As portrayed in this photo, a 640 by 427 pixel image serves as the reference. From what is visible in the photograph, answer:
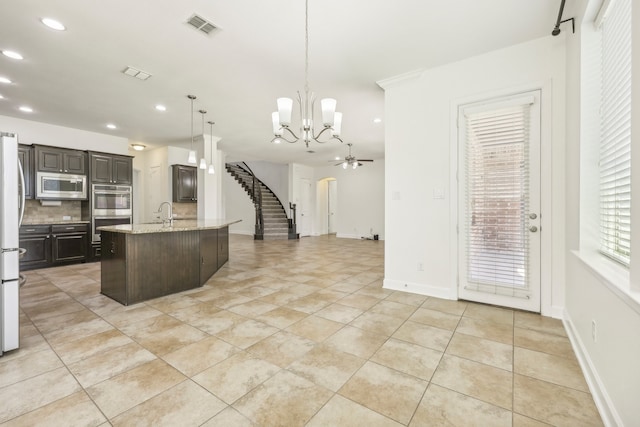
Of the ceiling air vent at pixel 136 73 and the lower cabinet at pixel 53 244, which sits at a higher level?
the ceiling air vent at pixel 136 73

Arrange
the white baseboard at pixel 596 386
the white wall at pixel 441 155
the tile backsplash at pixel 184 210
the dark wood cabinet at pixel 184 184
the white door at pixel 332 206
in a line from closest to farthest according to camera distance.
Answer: the white baseboard at pixel 596 386 → the white wall at pixel 441 155 → the dark wood cabinet at pixel 184 184 → the tile backsplash at pixel 184 210 → the white door at pixel 332 206

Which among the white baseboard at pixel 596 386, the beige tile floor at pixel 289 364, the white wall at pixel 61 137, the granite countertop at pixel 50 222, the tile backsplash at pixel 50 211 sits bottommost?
the beige tile floor at pixel 289 364

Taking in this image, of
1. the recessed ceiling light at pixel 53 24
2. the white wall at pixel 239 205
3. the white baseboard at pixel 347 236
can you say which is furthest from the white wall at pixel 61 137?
the white baseboard at pixel 347 236

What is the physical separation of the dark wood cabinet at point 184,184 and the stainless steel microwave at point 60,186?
1973 mm

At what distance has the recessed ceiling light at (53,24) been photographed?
2.71 meters

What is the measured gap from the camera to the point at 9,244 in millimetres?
2291

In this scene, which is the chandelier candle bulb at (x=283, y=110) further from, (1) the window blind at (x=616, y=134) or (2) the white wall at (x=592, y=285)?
(1) the window blind at (x=616, y=134)

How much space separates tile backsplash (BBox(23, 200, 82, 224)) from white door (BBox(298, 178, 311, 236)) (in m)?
6.73

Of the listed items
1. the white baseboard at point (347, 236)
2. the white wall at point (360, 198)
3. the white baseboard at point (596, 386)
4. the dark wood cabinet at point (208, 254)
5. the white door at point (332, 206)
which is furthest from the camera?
the white door at point (332, 206)

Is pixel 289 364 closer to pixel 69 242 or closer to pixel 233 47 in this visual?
pixel 233 47

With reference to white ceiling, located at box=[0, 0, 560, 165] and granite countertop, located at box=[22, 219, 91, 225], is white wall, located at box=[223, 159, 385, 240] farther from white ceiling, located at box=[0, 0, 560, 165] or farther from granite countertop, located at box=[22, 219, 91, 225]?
granite countertop, located at box=[22, 219, 91, 225]

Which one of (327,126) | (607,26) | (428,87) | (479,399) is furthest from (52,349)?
(607,26)

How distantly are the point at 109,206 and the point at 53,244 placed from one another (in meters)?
1.19

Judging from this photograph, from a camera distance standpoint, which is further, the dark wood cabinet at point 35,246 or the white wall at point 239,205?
the white wall at point 239,205
